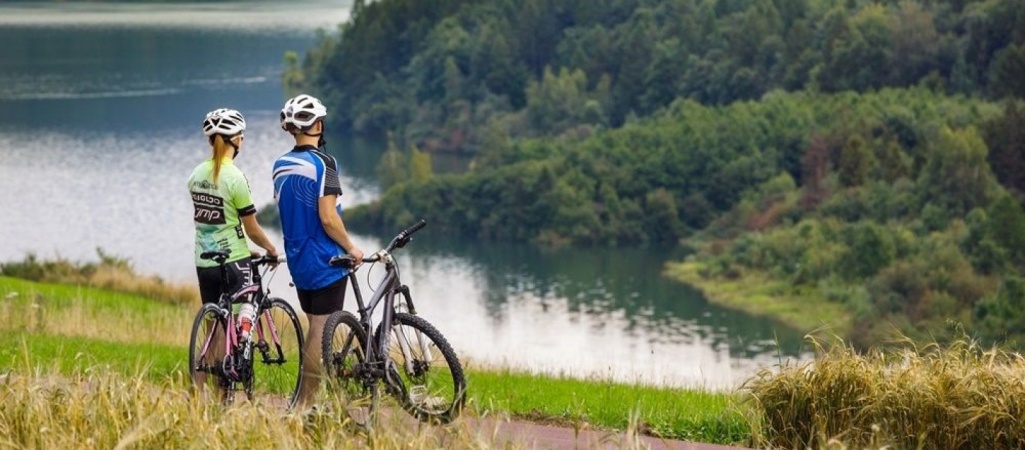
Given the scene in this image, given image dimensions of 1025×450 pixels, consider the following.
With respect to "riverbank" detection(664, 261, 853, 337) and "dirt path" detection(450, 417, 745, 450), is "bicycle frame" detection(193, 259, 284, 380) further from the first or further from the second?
"riverbank" detection(664, 261, 853, 337)

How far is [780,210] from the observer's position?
4547 inches

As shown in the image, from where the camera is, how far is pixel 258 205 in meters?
118

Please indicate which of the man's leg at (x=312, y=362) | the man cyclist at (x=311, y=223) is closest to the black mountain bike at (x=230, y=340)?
the man's leg at (x=312, y=362)

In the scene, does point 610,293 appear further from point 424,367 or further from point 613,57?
point 424,367

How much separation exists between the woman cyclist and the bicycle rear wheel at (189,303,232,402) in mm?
230

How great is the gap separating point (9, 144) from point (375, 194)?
28.0 metres

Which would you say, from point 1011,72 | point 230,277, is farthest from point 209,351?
point 1011,72

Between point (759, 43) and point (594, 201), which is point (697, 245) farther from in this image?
point (759, 43)

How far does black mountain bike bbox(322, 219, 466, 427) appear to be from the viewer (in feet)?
35.6

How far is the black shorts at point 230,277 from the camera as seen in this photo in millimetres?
11758

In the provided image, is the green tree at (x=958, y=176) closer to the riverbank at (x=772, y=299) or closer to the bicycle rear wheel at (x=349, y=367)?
the riverbank at (x=772, y=299)

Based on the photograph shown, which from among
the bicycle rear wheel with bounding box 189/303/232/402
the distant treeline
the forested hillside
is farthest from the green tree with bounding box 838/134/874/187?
the bicycle rear wheel with bounding box 189/303/232/402

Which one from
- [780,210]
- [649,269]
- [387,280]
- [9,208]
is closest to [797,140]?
[780,210]

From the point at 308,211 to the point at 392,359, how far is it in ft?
3.42
